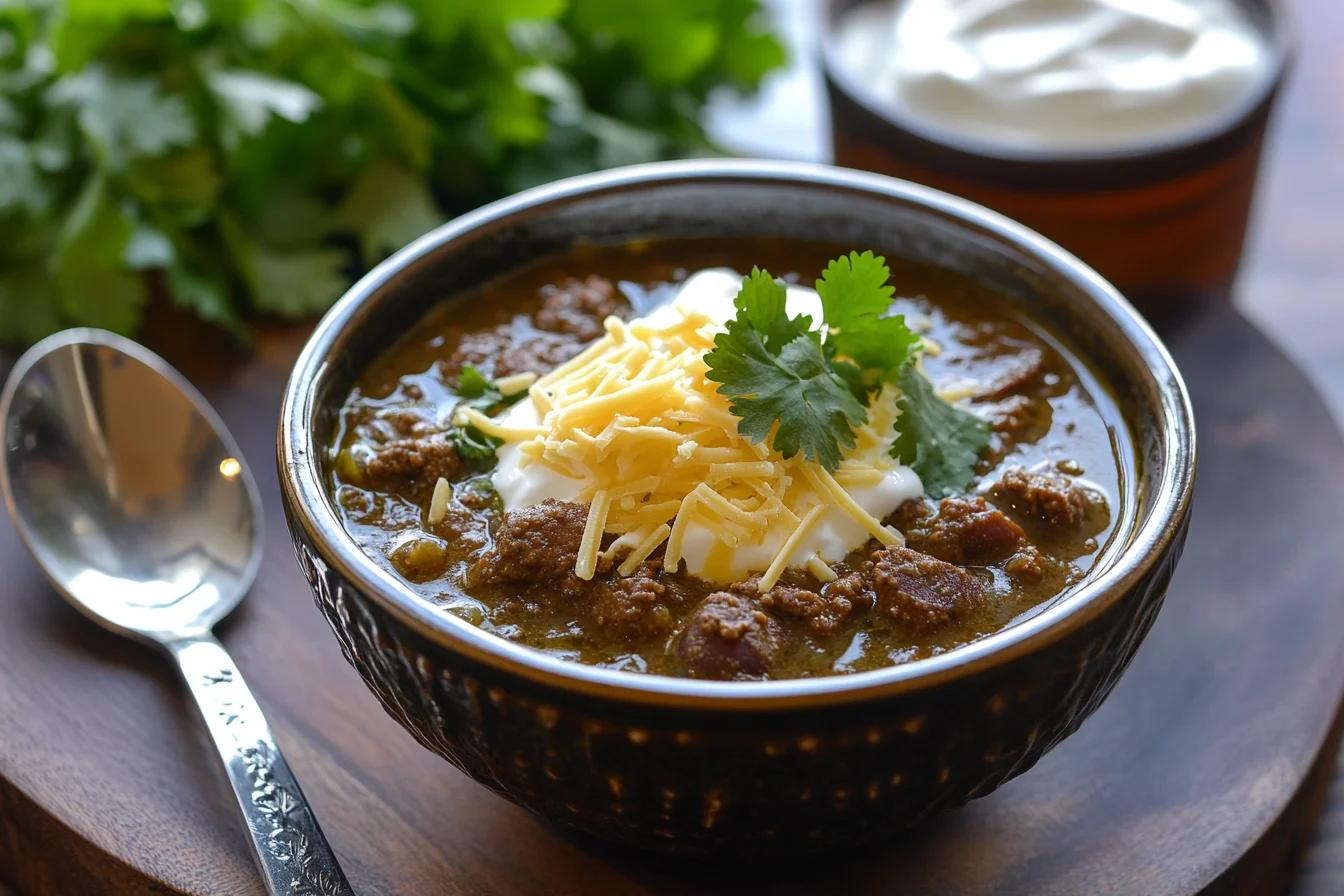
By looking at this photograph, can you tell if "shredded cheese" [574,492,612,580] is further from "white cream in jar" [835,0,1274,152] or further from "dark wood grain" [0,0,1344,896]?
"white cream in jar" [835,0,1274,152]

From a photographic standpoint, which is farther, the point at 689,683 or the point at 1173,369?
the point at 1173,369

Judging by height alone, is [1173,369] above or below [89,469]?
above

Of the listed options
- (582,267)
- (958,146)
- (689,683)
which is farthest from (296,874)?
(958,146)

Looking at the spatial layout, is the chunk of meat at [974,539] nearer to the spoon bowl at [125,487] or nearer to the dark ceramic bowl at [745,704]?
the dark ceramic bowl at [745,704]

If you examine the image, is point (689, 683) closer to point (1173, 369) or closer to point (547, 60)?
point (1173, 369)

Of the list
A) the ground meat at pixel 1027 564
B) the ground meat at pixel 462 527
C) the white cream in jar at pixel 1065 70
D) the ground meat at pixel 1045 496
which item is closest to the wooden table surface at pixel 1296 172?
the white cream in jar at pixel 1065 70

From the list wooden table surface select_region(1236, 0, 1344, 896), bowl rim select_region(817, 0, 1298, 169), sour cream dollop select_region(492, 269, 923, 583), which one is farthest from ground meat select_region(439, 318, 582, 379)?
wooden table surface select_region(1236, 0, 1344, 896)

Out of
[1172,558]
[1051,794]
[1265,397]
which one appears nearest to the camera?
[1172,558]
